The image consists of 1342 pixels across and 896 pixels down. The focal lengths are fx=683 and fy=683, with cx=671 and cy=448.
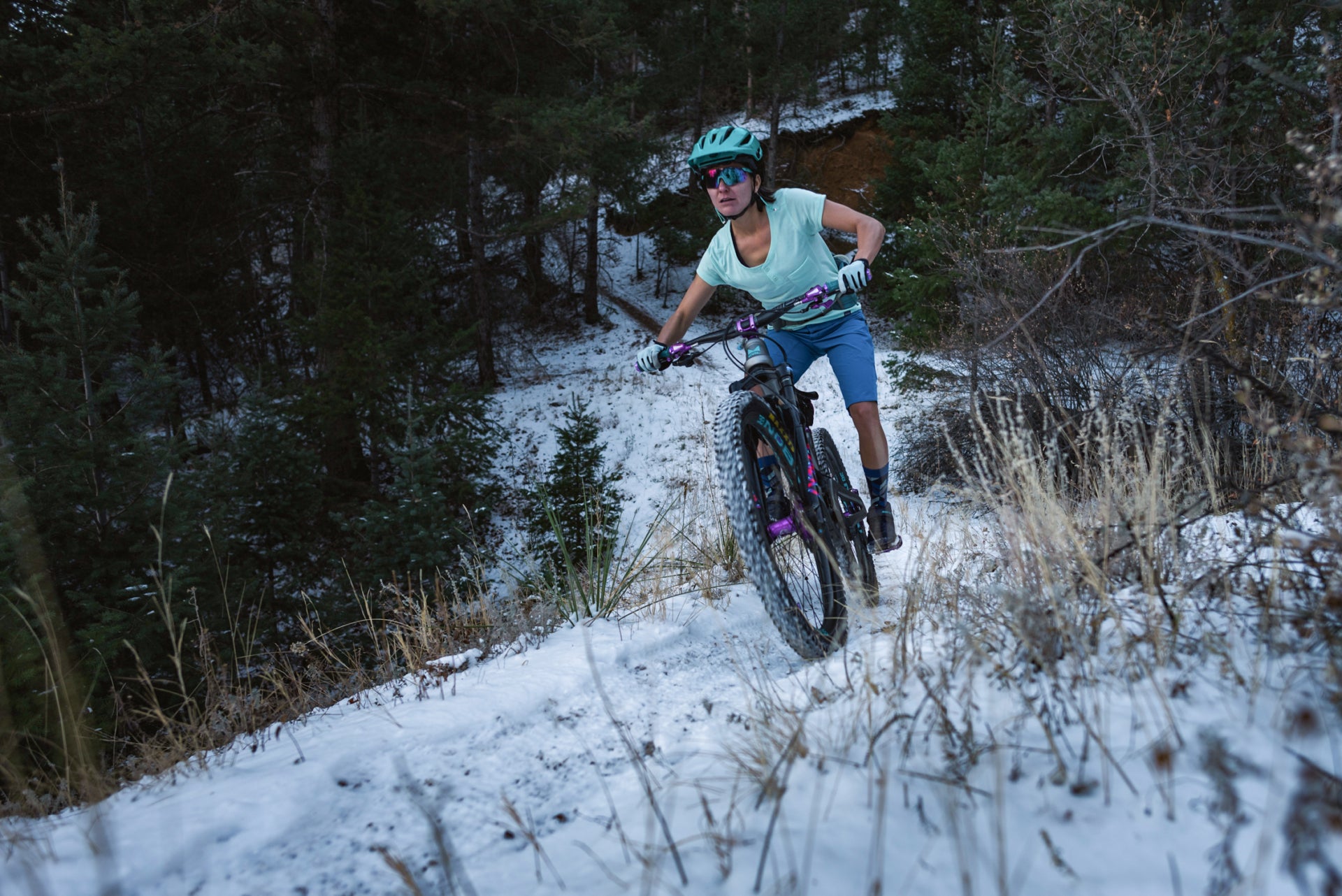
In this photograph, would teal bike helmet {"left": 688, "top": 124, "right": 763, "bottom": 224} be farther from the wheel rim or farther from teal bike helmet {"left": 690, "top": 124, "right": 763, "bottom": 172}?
the wheel rim

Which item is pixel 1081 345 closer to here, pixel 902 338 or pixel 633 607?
pixel 902 338

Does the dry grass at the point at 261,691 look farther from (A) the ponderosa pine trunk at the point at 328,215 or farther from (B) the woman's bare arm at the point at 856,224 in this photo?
(A) the ponderosa pine trunk at the point at 328,215

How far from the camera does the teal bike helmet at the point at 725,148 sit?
3.02 metres

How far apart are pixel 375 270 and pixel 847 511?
28.4 feet

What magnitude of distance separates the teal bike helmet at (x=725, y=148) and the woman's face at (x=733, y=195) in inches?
3.6

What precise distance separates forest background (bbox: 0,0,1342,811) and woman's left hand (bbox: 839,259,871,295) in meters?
0.88

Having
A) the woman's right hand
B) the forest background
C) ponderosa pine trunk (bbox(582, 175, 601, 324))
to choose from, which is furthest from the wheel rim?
ponderosa pine trunk (bbox(582, 175, 601, 324))

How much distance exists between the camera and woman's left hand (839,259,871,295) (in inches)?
107

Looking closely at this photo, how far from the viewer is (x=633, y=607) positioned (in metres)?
3.39

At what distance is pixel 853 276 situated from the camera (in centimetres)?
274

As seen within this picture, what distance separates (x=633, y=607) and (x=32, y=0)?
11931 millimetres

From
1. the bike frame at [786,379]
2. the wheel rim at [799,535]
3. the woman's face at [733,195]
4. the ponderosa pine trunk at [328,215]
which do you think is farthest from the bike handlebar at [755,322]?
the ponderosa pine trunk at [328,215]

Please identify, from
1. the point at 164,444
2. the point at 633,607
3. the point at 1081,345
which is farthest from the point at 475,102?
the point at 633,607

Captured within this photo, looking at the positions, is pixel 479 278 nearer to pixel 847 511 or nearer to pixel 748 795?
pixel 847 511
